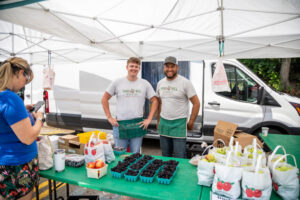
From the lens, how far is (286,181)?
4.30 feet

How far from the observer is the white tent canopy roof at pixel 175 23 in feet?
7.39

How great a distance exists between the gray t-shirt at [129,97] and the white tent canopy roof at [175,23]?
91 cm

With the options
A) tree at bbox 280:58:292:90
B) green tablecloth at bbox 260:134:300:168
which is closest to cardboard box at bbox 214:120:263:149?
green tablecloth at bbox 260:134:300:168

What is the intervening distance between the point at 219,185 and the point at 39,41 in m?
4.49

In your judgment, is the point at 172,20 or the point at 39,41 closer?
the point at 172,20

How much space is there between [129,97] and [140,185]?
137 cm

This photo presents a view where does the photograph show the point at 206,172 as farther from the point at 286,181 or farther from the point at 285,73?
the point at 285,73

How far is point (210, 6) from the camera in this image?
2.34m

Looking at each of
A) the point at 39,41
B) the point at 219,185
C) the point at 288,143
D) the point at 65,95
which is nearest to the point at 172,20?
the point at 219,185

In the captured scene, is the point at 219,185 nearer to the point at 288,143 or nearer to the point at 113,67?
the point at 288,143

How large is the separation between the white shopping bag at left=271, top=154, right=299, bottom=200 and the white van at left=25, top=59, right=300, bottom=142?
9.80 ft

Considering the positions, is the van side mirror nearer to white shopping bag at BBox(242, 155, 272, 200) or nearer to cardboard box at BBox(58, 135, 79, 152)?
white shopping bag at BBox(242, 155, 272, 200)

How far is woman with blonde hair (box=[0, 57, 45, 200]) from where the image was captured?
Answer: 133cm

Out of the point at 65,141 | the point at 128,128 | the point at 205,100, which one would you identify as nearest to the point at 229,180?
the point at 128,128
